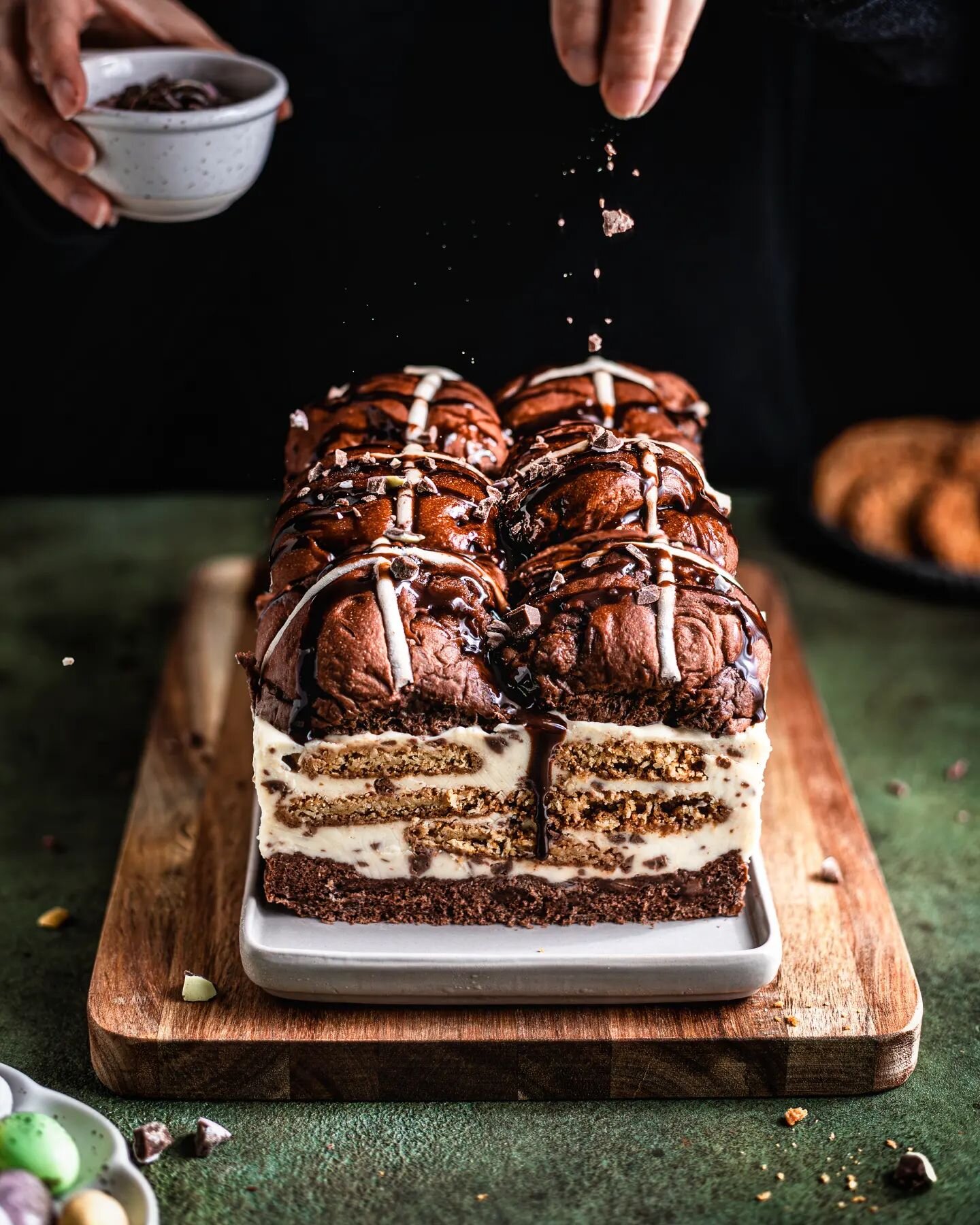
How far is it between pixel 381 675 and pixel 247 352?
1893 mm

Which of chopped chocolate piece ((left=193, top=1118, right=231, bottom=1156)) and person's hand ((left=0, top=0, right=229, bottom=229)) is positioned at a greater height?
person's hand ((left=0, top=0, right=229, bottom=229))

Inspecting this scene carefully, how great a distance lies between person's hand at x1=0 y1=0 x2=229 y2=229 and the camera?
2396mm

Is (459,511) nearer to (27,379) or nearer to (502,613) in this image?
(502,613)

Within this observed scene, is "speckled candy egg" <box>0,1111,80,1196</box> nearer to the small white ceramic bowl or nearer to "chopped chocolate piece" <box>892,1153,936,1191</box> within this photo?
"chopped chocolate piece" <box>892,1153,936,1191</box>

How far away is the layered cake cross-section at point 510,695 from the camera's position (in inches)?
77.7

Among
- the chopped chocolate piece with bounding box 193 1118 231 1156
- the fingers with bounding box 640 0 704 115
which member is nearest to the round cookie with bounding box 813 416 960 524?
the fingers with bounding box 640 0 704 115

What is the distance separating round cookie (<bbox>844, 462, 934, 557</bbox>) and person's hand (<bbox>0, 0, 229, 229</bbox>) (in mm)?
1822

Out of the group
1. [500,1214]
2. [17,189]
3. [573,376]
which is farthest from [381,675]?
[17,189]

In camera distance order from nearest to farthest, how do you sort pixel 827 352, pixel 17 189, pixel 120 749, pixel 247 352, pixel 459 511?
1. pixel 459 511
2. pixel 120 749
3. pixel 17 189
4. pixel 247 352
5. pixel 827 352

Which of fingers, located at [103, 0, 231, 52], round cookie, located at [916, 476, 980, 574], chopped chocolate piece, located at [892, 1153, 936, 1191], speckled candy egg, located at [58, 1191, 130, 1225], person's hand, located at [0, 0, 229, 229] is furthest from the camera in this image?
round cookie, located at [916, 476, 980, 574]

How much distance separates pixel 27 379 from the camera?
3.78 m

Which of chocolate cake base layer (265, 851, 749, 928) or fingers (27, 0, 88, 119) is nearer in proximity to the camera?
chocolate cake base layer (265, 851, 749, 928)

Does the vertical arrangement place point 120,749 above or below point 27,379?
below

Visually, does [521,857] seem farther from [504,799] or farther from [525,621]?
[525,621]
